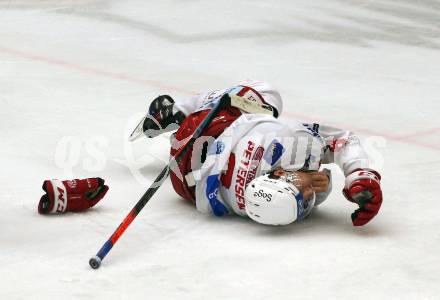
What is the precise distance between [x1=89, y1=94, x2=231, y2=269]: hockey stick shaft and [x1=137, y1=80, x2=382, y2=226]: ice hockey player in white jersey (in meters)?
0.03

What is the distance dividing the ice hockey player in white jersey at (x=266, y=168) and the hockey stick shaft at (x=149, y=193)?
3 cm

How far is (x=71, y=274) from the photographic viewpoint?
293 cm

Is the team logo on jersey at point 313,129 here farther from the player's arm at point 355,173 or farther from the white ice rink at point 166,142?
the white ice rink at point 166,142

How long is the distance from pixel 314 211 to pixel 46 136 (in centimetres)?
143

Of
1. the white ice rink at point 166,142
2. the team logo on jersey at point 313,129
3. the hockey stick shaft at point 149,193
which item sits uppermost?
the team logo on jersey at point 313,129

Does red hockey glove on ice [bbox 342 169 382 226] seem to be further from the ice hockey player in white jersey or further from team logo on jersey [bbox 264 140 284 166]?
team logo on jersey [bbox 264 140 284 166]

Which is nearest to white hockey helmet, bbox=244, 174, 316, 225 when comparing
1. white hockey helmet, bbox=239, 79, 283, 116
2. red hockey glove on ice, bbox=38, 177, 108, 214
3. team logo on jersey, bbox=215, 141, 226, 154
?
team logo on jersey, bbox=215, 141, 226, 154

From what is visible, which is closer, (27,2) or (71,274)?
(71,274)

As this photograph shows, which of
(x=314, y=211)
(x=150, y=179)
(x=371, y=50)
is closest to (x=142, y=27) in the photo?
(x=371, y=50)

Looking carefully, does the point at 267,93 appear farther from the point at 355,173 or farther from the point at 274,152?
the point at 355,173

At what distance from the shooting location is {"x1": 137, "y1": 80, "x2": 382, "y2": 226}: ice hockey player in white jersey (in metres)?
3.22

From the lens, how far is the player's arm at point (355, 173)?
3227 mm

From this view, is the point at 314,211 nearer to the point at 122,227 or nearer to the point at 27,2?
the point at 122,227

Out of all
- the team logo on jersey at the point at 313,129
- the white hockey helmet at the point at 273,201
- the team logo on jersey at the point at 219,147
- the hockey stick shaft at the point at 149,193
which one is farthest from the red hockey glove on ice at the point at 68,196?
the team logo on jersey at the point at 313,129
